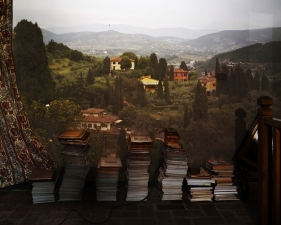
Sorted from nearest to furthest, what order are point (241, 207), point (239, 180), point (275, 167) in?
1. point (275, 167)
2. point (241, 207)
3. point (239, 180)

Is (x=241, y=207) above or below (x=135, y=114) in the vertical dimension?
below

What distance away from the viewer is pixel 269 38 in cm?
398

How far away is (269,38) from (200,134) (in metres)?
1.64

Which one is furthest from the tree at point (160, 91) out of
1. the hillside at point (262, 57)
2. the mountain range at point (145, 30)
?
the hillside at point (262, 57)

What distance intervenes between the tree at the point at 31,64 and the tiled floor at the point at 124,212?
1359 millimetres

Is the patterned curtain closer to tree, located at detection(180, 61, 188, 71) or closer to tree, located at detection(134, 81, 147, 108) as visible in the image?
tree, located at detection(134, 81, 147, 108)

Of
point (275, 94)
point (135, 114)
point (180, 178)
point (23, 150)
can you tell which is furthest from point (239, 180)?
point (23, 150)

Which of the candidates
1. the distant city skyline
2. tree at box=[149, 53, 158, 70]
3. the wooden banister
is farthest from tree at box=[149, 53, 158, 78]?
the wooden banister

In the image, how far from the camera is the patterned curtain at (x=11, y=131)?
357cm

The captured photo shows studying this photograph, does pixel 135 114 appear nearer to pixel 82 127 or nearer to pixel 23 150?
pixel 82 127

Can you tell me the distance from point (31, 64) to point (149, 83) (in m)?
→ 1.65

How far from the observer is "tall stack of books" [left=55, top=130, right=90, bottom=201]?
11.4 feet

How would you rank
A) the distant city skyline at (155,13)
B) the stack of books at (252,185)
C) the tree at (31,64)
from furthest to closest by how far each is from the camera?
the distant city skyline at (155,13), the tree at (31,64), the stack of books at (252,185)

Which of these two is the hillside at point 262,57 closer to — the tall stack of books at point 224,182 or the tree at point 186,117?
the tree at point 186,117
